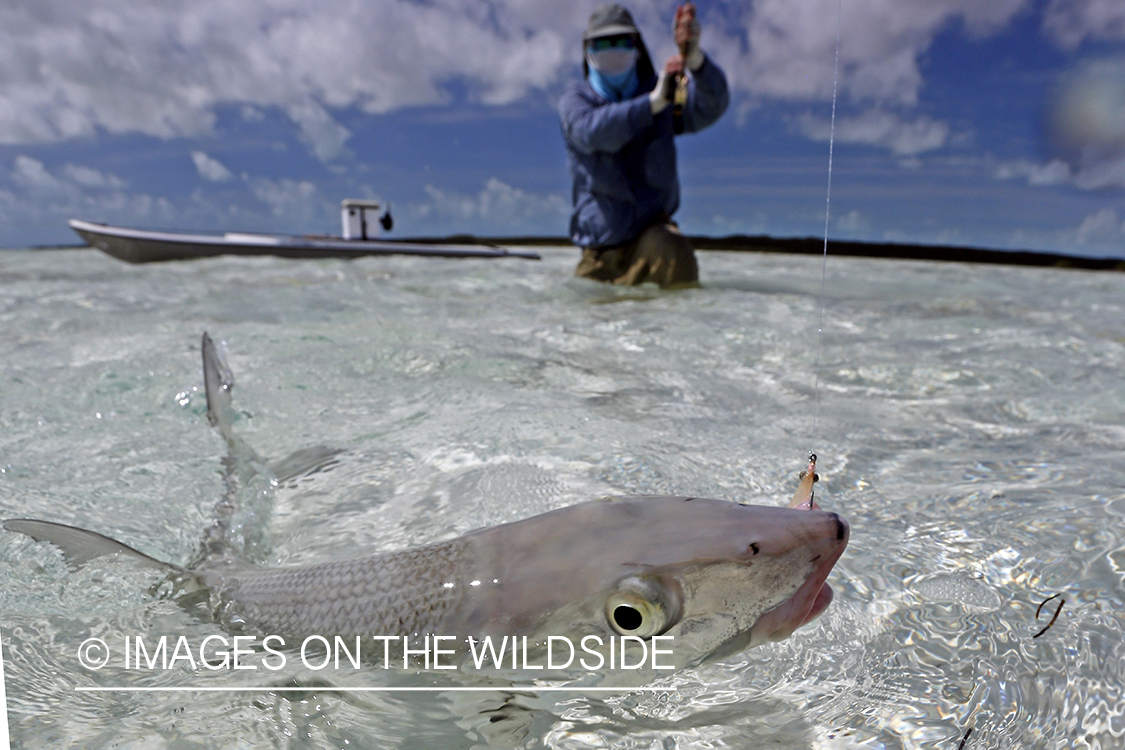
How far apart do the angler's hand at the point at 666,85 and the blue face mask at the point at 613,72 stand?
30.1 inches

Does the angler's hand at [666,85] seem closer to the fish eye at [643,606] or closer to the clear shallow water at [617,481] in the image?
the clear shallow water at [617,481]

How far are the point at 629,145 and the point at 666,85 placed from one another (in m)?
0.74

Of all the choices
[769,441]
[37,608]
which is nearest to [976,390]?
[769,441]

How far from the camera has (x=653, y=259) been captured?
639cm

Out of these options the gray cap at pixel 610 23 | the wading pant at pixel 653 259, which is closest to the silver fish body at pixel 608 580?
the wading pant at pixel 653 259

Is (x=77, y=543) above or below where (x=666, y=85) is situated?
below

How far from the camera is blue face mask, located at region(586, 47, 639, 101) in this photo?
6.14m

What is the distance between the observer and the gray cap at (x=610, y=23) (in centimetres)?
601

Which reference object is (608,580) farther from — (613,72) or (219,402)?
(613,72)

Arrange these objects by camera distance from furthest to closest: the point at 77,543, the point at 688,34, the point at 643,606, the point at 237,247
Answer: the point at 237,247 → the point at 688,34 → the point at 77,543 → the point at 643,606

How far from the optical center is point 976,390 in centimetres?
312

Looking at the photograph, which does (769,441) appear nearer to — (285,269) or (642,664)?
(642,664)

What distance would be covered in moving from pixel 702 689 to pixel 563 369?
7.83ft

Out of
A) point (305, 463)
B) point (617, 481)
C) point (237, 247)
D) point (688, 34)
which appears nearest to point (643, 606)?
point (617, 481)
